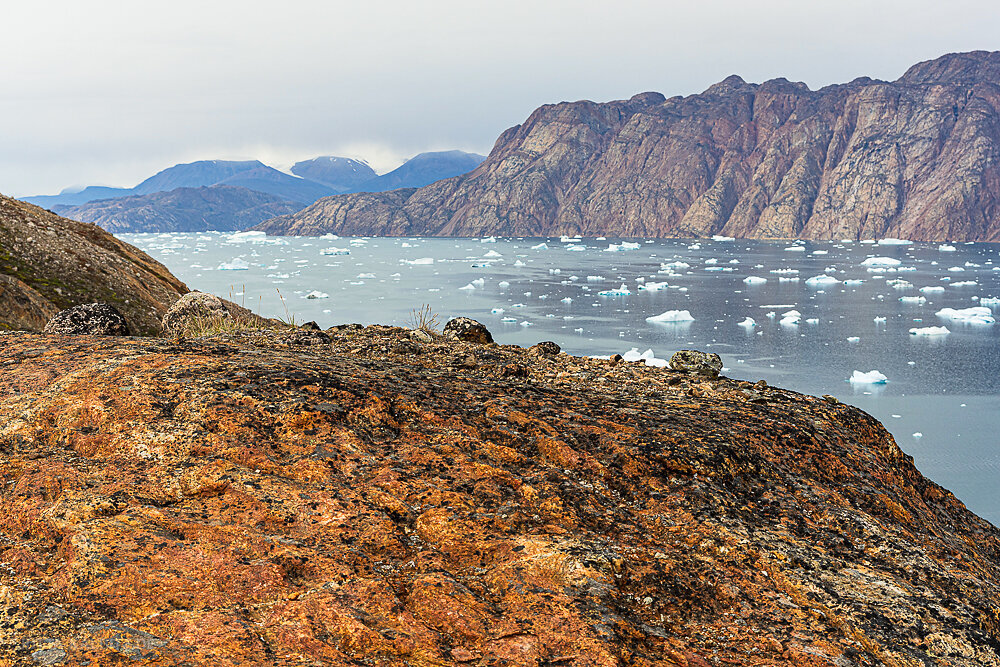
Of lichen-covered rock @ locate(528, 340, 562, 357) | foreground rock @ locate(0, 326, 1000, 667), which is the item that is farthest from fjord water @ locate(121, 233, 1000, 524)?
foreground rock @ locate(0, 326, 1000, 667)

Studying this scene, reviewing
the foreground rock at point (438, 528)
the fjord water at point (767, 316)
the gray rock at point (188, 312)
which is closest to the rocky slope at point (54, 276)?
the fjord water at point (767, 316)

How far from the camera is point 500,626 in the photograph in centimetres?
179

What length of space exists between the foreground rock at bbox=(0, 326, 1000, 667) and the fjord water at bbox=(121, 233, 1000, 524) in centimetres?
436

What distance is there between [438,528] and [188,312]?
592cm

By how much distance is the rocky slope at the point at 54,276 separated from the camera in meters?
7.74

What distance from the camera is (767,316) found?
1430 inches

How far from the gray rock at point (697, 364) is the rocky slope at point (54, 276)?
23.2 feet

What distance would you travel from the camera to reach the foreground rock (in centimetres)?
173

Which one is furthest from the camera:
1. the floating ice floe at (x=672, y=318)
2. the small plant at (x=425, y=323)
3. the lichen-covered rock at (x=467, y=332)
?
the floating ice floe at (x=672, y=318)

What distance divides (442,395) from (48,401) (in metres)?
1.70

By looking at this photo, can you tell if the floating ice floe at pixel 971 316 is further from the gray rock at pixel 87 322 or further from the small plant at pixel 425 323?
the gray rock at pixel 87 322

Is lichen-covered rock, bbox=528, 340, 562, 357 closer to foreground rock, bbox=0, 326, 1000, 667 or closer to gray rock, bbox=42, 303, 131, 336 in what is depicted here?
foreground rock, bbox=0, 326, 1000, 667

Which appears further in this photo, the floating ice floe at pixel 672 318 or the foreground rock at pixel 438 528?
the floating ice floe at pixel 672 318

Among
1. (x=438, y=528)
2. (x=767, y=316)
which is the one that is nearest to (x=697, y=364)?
(x=438, y=528)
